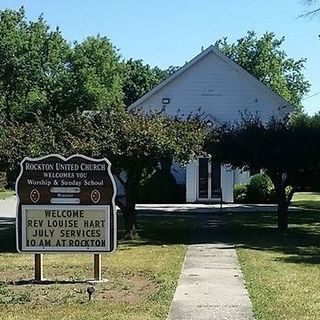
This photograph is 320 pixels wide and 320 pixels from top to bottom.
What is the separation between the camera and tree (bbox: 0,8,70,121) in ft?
196

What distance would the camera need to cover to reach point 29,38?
62.1m

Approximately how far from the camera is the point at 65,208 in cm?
1236

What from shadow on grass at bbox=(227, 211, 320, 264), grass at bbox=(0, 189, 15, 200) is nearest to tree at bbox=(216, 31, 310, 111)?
grass at bbox=(0, 189, 15, 200)

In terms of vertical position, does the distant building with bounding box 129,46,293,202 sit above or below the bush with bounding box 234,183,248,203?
above

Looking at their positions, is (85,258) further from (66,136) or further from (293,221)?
(293,221)

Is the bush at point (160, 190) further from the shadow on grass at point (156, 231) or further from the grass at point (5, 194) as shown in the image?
the grass at point (5, 194)

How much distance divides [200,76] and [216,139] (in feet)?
56.7

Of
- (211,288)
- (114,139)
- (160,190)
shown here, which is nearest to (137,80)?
(160,190)

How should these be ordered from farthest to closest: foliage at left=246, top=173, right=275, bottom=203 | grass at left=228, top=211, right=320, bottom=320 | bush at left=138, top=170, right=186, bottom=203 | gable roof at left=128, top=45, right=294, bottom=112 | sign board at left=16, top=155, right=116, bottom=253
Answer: gable roof at left=128, top=45, right=294, bottom=112
bush at left=138, top=170, right=186, bottom=203
foliage at left=246, top=173, right=275, bottom=203
sign board at left=16, top=155, right=116, bottom=253
grass at left=228, top=211, right=320, bottom=320

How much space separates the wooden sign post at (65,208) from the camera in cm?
1229

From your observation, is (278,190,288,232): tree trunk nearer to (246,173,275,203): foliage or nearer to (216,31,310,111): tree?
A: (246,173,275,203): foliage

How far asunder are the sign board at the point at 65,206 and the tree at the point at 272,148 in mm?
9082

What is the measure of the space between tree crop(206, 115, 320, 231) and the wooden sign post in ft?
29.9

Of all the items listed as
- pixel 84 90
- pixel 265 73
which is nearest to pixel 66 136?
pixel 84 90
